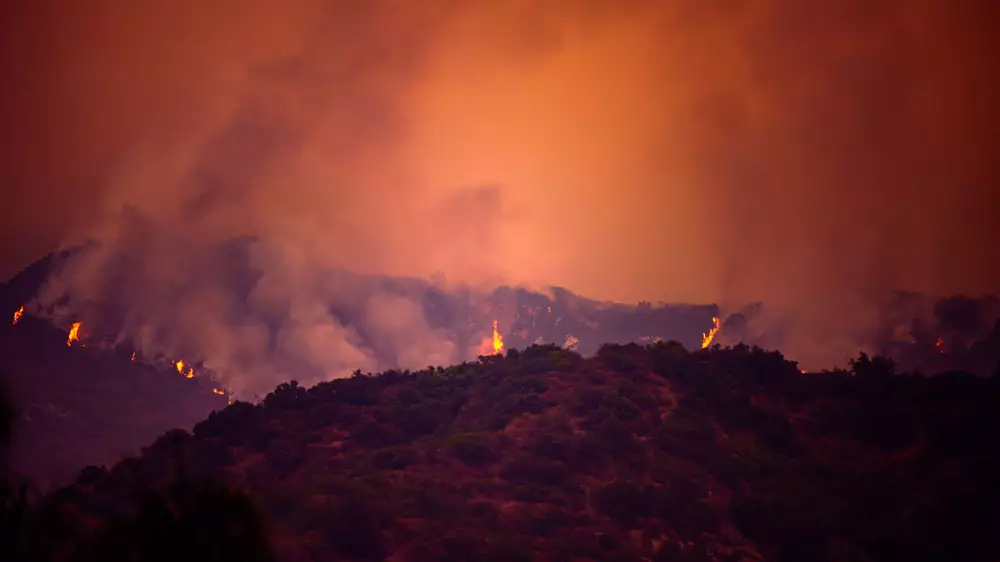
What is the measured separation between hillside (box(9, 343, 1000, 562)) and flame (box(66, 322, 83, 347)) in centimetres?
14526

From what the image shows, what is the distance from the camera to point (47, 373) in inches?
6260

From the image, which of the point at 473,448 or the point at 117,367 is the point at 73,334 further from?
the point at 473,448

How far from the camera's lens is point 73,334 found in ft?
576

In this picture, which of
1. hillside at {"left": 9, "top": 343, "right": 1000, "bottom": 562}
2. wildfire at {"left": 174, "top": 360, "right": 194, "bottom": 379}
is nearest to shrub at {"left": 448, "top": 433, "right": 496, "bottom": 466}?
hillside at {"left": 9, "top": 343, "right": 1000, "bottom": 562}

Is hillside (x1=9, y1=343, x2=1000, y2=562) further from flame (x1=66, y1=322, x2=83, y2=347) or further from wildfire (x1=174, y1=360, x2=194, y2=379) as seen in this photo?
flame (x1=66, y1=322, x2=83, y2=347)

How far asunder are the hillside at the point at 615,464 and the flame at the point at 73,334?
14526cm

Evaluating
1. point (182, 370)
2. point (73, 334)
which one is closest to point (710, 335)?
point (182, 370)

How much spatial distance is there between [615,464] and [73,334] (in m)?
175

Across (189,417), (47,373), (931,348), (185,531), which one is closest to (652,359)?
(185,531)

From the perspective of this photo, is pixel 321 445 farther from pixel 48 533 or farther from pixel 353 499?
pixel 48 533

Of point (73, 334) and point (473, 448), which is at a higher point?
point (73, 334)

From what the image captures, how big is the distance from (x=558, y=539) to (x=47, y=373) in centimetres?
16314

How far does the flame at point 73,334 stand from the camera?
174m

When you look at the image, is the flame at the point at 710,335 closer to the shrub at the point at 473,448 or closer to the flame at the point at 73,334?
the shrub at the point at 473,448
